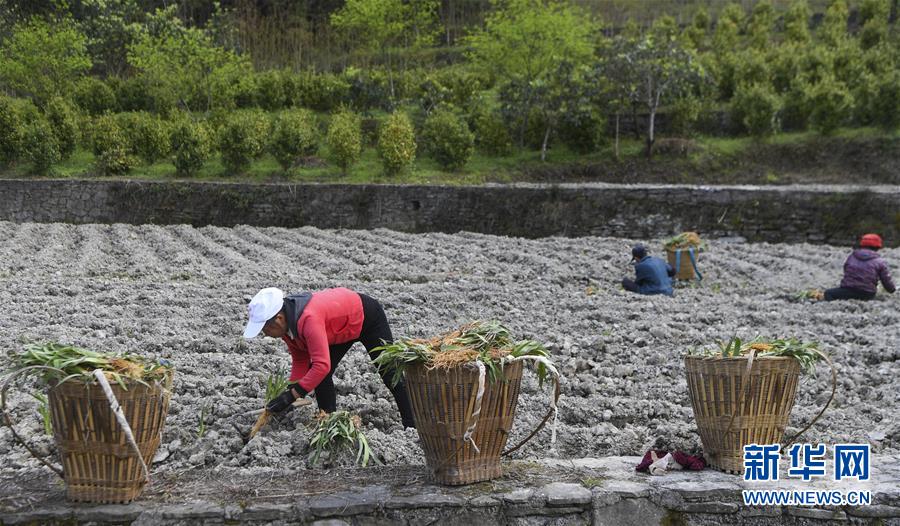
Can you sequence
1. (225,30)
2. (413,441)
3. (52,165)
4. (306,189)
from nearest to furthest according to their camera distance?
(413,441) → (306,189) → (52,165) → (225,30)

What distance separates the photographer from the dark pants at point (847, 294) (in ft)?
28.9

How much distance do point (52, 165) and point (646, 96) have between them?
13817 millimetres

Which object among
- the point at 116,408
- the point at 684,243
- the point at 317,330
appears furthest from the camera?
the point at 684,243

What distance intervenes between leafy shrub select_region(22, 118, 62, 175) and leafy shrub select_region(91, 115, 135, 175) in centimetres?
90

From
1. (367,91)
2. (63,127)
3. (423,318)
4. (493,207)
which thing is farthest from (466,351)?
(367,91)

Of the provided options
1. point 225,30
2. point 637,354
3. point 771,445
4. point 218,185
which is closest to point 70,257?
point 218,185

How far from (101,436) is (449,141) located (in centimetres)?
1618

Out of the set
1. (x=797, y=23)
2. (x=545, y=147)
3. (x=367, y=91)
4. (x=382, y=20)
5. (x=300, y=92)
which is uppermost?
(x=797, y=23)

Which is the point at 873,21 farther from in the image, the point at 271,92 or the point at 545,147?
the point at 271,92

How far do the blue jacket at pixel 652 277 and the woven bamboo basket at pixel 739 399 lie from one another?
5388 millimetres

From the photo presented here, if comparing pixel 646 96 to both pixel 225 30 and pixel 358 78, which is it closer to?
pixel 358 78

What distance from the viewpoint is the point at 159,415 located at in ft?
11.6

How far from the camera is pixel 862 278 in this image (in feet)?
28.8

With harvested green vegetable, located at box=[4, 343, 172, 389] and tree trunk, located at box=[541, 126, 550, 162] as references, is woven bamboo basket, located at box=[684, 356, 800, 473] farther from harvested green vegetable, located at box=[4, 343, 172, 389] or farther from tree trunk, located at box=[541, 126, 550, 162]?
tree trunk, located at box=[541, 126, 550, 162]
